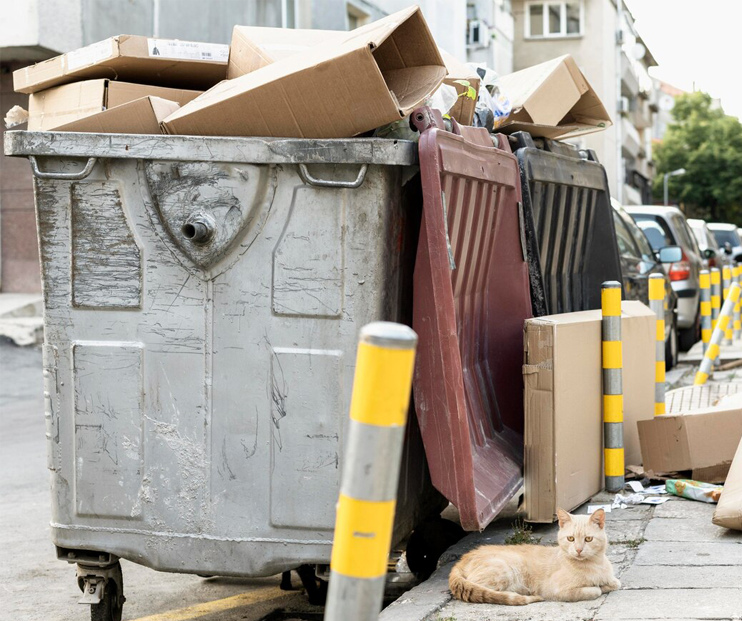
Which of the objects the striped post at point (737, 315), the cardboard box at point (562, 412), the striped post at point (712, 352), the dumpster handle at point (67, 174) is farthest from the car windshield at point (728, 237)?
the dumpster handle at point (67, 174)

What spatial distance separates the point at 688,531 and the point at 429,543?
1.16m

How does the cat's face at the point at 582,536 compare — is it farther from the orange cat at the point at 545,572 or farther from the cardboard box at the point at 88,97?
the cardboard box at the point at 88,97

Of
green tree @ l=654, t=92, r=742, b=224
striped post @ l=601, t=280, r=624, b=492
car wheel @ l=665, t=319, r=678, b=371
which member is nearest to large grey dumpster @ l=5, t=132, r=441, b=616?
striped post @ l=601, t=280, r=624, b=492

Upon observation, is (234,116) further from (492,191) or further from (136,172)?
(492,191)

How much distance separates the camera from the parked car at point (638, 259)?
1111cm

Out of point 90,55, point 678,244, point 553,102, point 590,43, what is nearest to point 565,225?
point 553,102

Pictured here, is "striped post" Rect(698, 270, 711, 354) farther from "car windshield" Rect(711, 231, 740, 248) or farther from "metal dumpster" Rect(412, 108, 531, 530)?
"car windshield" Rect(711, 231, 740, 248)

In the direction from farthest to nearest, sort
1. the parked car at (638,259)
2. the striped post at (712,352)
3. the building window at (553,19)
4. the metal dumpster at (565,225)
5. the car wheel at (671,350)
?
the building window at (553,19) → the car wheel at (671,350) → the parked car at (638,259) → the striped post at (712,352) → the metal dumpster at (565,225)

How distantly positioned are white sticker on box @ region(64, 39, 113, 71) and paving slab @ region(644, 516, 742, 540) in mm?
3144

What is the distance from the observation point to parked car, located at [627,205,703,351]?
1396cm

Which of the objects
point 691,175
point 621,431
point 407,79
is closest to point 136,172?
point 407,79

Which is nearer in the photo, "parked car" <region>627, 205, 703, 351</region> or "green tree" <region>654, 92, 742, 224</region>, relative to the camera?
Result: "parked car" <region>627, 205, 703, 351</region>

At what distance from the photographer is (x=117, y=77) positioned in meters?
4.81

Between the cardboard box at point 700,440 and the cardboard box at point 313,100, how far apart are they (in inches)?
100
